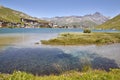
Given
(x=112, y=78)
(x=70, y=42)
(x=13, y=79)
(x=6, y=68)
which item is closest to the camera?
(x=13, y=79)

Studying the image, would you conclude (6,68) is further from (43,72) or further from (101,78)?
(101,78)

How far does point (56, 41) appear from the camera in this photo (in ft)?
247

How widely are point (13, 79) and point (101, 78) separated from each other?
277 inches

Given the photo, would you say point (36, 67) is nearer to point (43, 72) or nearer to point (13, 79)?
point (43, 72)

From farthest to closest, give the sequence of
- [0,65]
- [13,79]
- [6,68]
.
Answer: [0,65]
[6,68]
[13,79]

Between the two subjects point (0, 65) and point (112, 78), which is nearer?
point (112, 78)

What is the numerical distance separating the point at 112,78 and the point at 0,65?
71.3 feet

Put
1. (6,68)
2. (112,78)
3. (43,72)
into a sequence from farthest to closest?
(6,68), (43,72), (112,78)

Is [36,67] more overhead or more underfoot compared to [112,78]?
more underfoot

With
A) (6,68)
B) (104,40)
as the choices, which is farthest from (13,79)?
(104,40)

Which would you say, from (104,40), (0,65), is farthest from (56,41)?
(0,65)

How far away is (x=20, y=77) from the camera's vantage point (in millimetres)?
15688

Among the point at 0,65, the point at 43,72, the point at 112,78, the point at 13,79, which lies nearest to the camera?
the point at 13,79

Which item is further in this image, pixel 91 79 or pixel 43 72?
pixel 43 72
